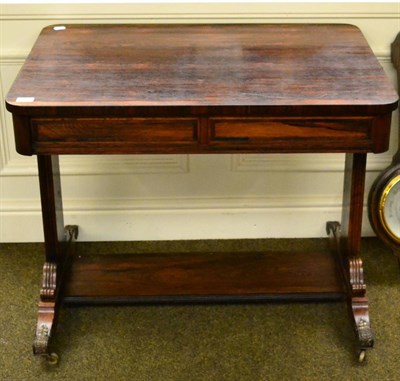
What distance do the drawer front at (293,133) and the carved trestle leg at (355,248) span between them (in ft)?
0.88

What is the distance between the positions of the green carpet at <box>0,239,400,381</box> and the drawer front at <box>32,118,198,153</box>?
2.09 ft

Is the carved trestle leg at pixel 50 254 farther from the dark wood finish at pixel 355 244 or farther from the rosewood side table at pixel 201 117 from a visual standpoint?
the dark wood finish at pixel 355 244

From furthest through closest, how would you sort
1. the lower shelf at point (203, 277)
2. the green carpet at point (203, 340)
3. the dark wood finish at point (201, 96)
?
1. the lower shelf at point (203, 277)
2. the green carpet at point (203, 340)
3. the dark wood finish at point (201, 96)

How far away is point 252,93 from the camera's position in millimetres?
1804

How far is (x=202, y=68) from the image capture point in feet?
6.37

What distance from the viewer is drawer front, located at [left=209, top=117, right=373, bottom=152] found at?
1.79 meters

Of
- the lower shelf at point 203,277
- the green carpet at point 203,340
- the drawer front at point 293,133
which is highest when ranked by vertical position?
the drawer front at point 293,133

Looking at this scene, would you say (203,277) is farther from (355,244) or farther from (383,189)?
(383,189)

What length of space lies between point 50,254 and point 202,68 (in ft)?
2.31

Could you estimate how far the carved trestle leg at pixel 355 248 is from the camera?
212 cm

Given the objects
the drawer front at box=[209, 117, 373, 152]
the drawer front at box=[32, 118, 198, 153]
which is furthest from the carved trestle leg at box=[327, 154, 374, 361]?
the drawer front at box=[32, 118, 198, 153]

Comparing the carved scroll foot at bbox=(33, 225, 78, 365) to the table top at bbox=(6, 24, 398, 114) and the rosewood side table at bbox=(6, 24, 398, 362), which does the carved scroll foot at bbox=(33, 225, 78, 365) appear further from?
the table top at bbox=(6, 24, 398, 114)

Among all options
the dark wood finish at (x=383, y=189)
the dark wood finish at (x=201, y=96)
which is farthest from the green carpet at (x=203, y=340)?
the dark wood finish at (x=201, y=96)

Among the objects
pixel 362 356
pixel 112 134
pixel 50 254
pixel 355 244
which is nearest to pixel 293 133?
pixel 112 134
